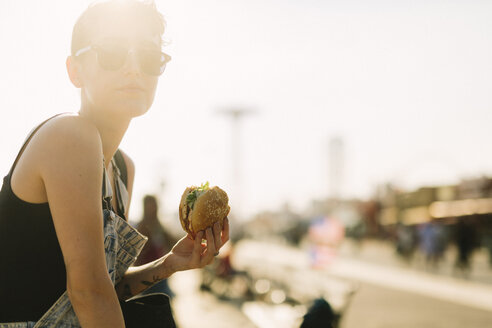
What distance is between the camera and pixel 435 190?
54.5 meters

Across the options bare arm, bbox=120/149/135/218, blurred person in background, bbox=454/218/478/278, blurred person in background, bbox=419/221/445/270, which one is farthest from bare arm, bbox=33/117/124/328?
blurred person in background, bbox=419/221/445/270

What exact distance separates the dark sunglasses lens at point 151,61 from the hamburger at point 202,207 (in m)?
0.47

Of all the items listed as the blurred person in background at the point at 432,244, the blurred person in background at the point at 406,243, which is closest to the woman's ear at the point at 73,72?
the blurred person in background at the point at 432,244

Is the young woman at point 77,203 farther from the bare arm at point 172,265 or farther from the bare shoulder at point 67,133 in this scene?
the bare arm at point 172,265

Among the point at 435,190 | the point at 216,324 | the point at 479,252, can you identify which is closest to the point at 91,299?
the point at 216,324

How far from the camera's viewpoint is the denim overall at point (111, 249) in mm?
1459

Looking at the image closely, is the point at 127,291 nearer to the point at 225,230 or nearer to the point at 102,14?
the point at 225,230

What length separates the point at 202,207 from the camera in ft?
6.19

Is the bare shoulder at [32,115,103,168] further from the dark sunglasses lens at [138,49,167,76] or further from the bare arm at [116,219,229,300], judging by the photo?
the bare arm at [116,219,229,300]

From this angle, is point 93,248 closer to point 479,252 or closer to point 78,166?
point 78,166

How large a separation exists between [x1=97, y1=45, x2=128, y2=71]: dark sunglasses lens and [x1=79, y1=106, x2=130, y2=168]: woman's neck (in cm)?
14

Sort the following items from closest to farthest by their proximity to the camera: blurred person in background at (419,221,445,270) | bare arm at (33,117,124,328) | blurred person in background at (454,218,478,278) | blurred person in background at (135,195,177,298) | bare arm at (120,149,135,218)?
1. bare arm at (33,117,124,328)
2. bare arm at (120,149,135,218)
3. blurred person in background at (135,195,177,298)
4. blurred person in background at (454,218,478,278)
5. blurred person in background at (419,221,445,270)

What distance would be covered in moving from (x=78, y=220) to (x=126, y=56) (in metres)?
0.55

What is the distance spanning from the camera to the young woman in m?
1.39
